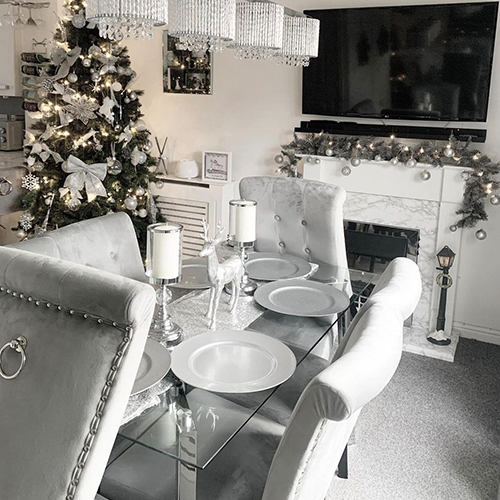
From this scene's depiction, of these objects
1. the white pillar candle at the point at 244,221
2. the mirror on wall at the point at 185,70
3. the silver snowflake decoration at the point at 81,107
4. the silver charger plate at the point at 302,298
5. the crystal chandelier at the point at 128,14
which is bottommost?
the silver charger plate at the point at 302,298

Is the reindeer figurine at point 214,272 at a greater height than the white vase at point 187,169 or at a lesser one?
lesser

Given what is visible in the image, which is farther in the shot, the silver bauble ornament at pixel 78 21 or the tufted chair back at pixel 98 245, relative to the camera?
the silver bauble ornament at pixel 78 21

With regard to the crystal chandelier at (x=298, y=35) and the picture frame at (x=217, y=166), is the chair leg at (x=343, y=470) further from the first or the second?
the picture frame at (x=217, y=166)

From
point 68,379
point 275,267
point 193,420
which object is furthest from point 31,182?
point 68,379

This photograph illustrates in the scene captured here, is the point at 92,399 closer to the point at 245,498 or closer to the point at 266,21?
the point at 245,498

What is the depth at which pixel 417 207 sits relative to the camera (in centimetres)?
367

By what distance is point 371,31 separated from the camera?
3625 mm

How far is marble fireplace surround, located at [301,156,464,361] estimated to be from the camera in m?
3.55

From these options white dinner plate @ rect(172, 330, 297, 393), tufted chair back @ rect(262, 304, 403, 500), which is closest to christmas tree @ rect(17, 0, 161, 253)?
white dinner plate @ rect(172, 330, 297, 393)

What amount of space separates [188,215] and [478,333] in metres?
2.23

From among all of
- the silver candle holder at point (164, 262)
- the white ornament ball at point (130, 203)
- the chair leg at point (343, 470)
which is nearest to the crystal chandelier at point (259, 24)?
the silver candle holder at point (164, 262)

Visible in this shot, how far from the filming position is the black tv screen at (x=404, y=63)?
11.0 feet

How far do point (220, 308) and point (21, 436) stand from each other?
963mm

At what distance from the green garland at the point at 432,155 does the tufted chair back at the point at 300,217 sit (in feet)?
3.36
